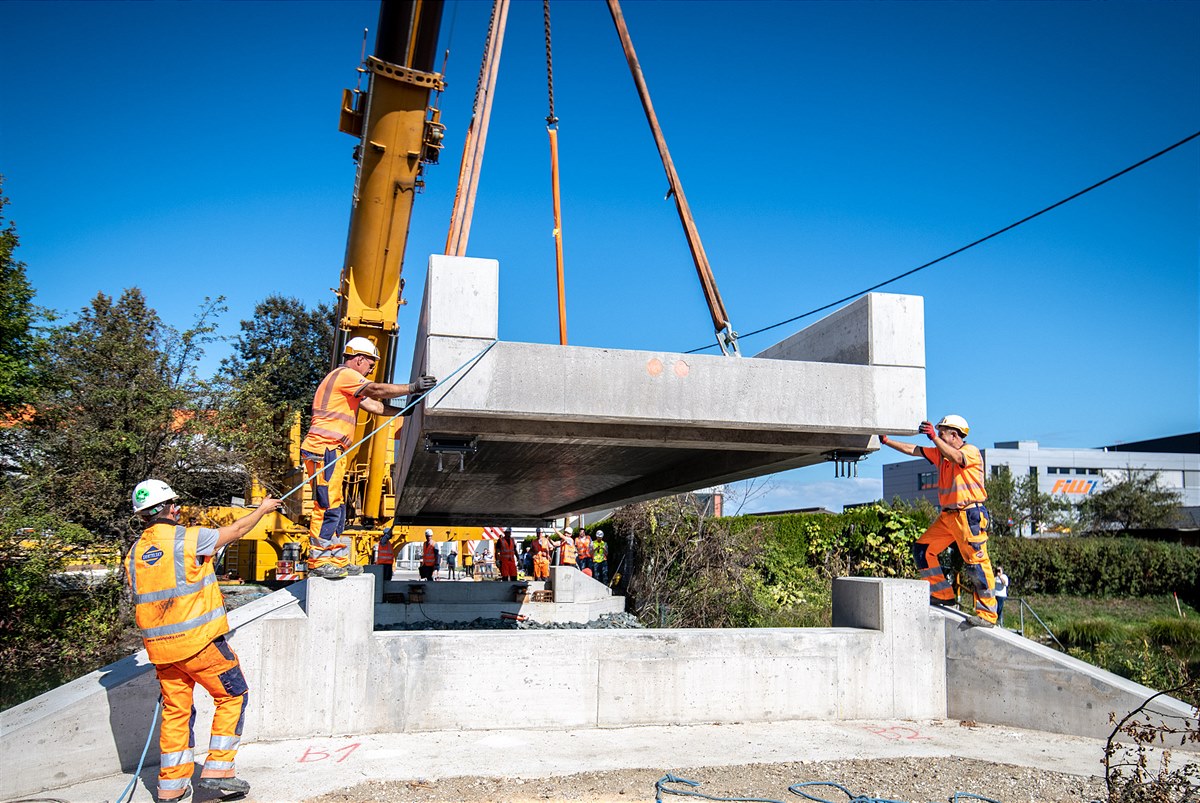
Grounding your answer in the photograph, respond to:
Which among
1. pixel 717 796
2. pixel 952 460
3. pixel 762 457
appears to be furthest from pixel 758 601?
pixel 717 796

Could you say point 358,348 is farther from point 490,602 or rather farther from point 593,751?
point 490,602

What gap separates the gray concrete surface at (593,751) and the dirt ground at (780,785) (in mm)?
148

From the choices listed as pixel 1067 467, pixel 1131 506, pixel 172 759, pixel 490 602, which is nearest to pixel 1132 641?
pixel 490 602

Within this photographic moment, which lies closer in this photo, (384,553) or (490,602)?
(490,602)

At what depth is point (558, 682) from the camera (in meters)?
6.61

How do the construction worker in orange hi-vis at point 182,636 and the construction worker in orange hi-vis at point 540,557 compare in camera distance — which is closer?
the construction worker in orange hi-vis at point 182,636

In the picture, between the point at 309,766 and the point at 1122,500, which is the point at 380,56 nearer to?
the point at 309,766

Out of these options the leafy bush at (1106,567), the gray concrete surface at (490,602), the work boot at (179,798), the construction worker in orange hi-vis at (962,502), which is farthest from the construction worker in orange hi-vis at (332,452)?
the leafy bush at (1106,567)

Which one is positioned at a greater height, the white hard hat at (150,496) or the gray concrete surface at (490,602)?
the white hard hat at (150,496)

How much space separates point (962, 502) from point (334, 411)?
5.46m

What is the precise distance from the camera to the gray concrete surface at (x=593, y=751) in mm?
5277

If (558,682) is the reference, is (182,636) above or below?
above

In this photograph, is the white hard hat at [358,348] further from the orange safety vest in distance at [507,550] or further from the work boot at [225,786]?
the orange safety vest in distance at [507,550]

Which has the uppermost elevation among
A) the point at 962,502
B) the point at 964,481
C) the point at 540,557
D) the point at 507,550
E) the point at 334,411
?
the point at 334,411
